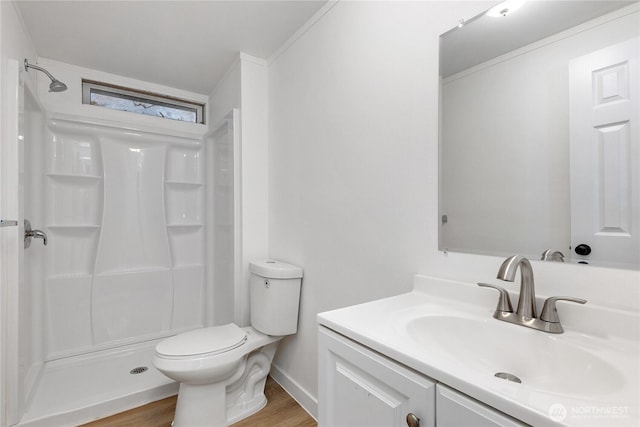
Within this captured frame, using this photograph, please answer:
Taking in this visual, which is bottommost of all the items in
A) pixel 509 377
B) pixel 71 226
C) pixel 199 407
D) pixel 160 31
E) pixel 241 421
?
pixel 241 421

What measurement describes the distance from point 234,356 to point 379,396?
3.66ft

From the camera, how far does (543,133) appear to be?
0.90m

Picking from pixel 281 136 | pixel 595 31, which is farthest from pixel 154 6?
pixel 595 31

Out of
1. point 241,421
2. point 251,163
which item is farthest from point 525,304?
point 251,163

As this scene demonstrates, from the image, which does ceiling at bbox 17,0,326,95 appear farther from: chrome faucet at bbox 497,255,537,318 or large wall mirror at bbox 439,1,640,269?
chrome faucet at bbox 497,255,537,318

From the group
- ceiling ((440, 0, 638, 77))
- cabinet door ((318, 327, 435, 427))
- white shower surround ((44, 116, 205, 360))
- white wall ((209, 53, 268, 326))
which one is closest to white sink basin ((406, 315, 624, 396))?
cabinet door ((318, 327, 435, 427))

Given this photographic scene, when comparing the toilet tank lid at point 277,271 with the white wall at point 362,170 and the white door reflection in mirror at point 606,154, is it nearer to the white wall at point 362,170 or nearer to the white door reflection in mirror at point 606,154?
the white wall at point 362,170

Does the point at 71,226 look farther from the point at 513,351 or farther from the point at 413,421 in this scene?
the point at 513,351

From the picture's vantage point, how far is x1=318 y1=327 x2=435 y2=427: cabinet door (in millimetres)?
650

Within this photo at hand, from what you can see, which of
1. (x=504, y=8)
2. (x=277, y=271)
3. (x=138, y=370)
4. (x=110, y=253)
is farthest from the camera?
(x=110, y=253)

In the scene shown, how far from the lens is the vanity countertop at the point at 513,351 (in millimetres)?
491

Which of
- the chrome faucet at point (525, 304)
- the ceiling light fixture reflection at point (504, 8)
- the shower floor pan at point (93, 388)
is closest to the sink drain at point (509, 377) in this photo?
the chrome faucet at point (525, 304)

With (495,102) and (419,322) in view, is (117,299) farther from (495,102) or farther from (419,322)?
(495,102)

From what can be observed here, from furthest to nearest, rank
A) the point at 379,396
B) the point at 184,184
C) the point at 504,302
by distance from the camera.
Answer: the point at 184,184, the point at 504,302, the point at 379,396
